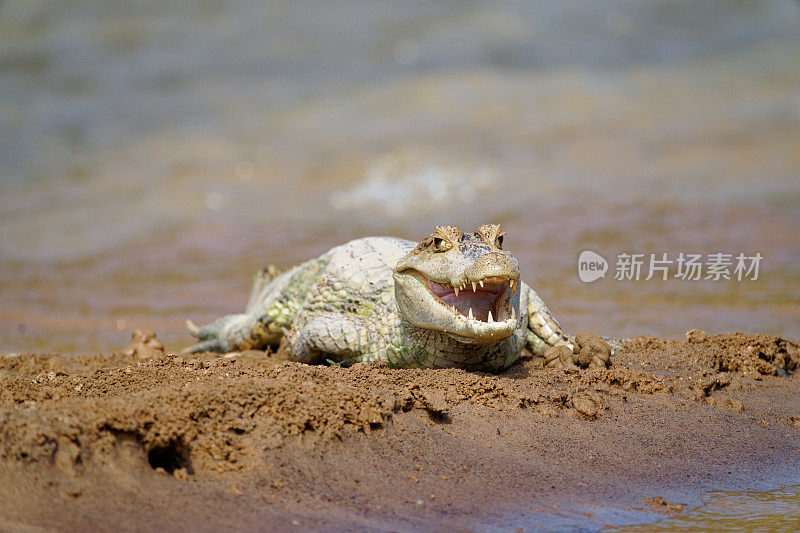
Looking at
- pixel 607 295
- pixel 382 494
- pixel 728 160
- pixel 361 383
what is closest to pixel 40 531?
pixel 382 494

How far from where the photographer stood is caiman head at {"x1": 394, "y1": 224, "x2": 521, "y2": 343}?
367cm

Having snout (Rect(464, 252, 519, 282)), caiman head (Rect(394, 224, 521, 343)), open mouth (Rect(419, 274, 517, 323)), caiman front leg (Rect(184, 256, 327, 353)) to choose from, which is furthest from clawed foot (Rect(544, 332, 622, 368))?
caiman front leg (Rect(184, 256, 327, 353))

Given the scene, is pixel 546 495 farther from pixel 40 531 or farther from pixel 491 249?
pixel 40 531

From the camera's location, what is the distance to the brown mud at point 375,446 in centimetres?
244

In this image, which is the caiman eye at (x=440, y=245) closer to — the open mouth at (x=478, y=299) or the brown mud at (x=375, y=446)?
the open mouth at (x=478, y=299)

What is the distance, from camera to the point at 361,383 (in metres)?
3.69

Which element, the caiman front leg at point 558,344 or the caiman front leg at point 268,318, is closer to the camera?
the caiman front leg at point 558,344

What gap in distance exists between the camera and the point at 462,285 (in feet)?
12.3

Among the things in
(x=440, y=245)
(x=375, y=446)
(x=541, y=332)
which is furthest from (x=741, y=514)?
(x=541, y=332)

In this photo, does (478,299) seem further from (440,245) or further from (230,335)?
(230,335)

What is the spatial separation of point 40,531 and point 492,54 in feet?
55.1

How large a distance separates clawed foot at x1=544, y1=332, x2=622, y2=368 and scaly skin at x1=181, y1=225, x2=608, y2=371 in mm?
174

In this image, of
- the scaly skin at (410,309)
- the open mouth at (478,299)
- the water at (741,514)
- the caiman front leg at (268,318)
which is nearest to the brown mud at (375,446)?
the water at (741,514)

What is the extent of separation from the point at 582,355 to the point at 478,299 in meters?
0.85
